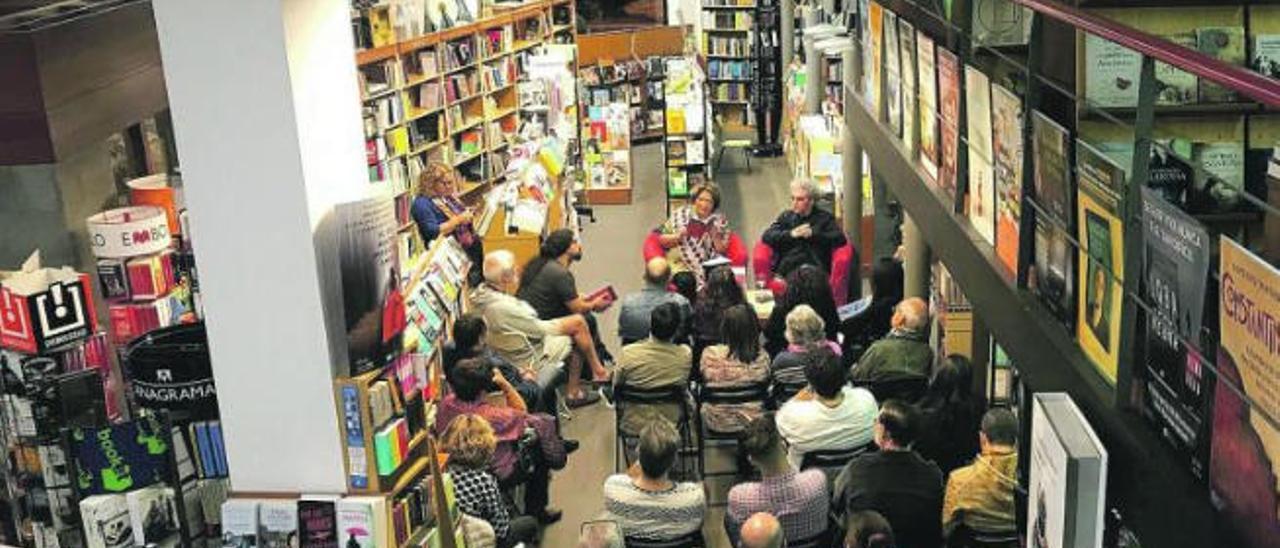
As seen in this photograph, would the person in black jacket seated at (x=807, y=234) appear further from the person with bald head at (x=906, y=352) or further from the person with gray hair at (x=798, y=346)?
the person with bald head at (x=906, y=352)

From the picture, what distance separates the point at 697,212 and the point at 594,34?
9533 millimetres

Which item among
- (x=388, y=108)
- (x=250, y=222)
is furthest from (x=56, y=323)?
(x=388, y=108)

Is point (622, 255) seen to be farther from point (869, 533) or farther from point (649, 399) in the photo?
point (869, 533)

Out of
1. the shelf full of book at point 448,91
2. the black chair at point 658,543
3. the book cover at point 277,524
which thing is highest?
the shelf full of book at point 448,91

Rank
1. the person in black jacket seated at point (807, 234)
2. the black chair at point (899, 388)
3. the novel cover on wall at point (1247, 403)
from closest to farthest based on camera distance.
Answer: the novel cover on wall at point (1247, 403) < the black chair at point (899, 388) < the person in black jacket seated at point (807, 234)

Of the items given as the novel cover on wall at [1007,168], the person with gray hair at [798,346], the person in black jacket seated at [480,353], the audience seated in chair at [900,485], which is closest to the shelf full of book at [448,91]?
the person in black jacket seated at [480,353]

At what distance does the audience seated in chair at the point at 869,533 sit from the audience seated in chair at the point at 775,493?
72cm

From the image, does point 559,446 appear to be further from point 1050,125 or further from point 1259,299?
point 1259,299

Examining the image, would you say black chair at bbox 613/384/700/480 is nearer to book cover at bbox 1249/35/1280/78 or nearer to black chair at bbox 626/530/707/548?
black chair at bbox 626/530/707/548

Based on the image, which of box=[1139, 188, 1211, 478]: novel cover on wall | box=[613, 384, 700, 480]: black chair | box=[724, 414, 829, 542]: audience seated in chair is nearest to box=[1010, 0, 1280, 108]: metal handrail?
box=[1139, 188, 1211, 478]: novel cover on wall

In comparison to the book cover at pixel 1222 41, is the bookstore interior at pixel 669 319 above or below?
below

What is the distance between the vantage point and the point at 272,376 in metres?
4.70

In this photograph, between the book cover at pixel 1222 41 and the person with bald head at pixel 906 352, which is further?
the person with bald head at pixel 906 352

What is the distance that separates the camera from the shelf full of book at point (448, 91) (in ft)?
38.9
